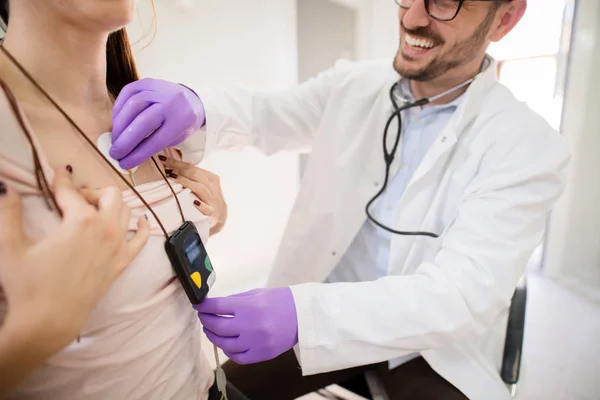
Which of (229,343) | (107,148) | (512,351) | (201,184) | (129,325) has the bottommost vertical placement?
(512,351)

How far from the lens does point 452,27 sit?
2.63 feet

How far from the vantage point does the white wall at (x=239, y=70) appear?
0.85 metres

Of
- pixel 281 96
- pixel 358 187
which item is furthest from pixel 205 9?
pixel 358 187

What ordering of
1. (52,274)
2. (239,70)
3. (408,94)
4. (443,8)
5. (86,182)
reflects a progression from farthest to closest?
(239,70) < (408,94) < (443,8) < (86,182) < (52,274)

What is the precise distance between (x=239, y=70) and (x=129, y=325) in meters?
1.04

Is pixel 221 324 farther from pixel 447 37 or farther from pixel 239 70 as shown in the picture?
pixel 239 70

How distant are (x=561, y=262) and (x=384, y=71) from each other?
1.53 metres

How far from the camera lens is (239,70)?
48.9 inches

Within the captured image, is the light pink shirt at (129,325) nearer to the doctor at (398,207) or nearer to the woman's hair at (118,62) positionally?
the doctor at (398,207)

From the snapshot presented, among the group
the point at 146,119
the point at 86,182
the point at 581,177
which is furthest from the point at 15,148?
the point at 581,177

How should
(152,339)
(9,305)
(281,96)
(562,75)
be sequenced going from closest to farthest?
(9,305), (152,339), (281,96), (562,75)

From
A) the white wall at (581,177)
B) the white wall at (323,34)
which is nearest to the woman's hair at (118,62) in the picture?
the white wall at (323,34)

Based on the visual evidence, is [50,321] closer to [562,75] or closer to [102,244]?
[102,244]

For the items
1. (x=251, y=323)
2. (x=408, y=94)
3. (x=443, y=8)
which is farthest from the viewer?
(x=408, y=94)
